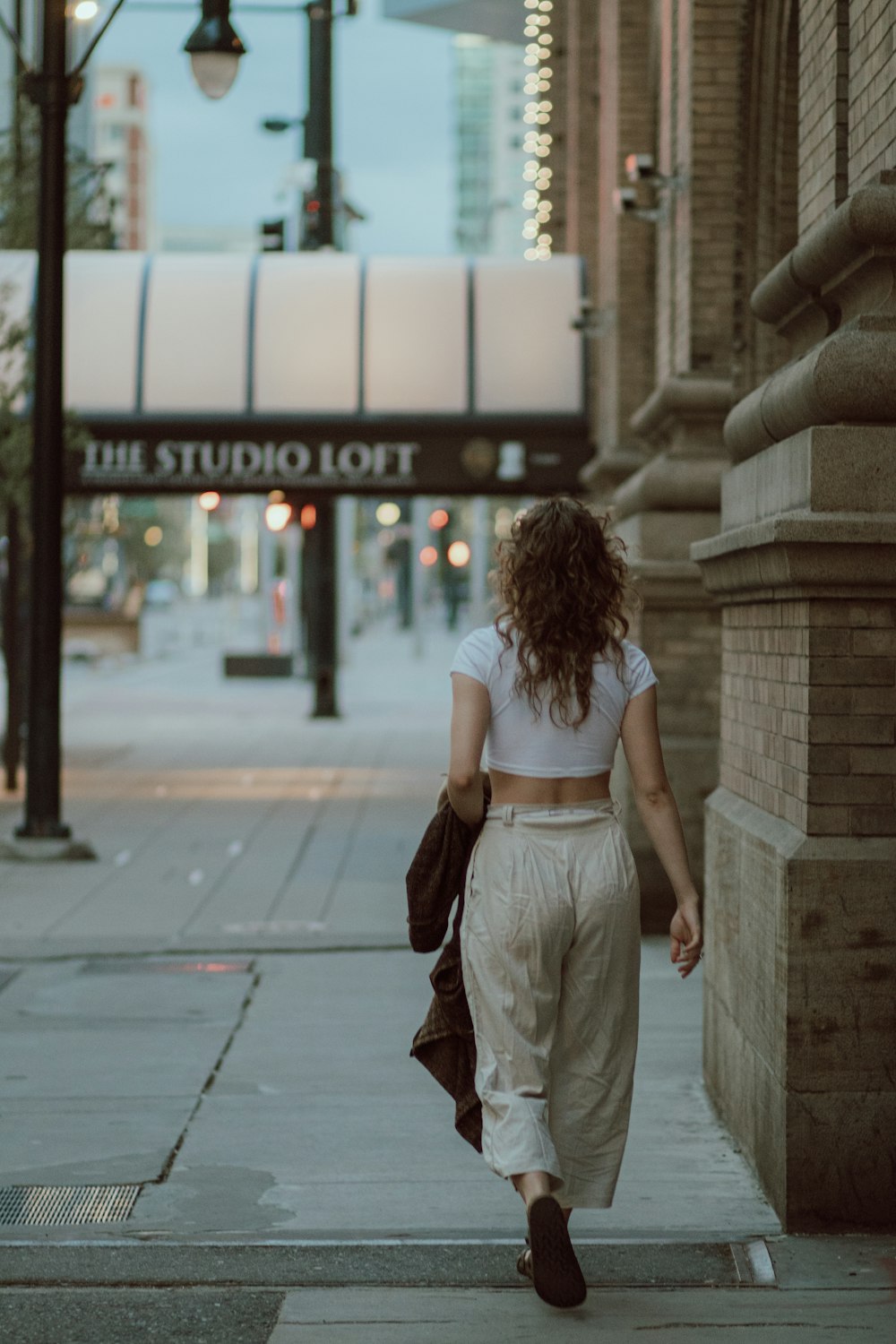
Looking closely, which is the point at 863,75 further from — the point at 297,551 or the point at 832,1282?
the point at 297,551

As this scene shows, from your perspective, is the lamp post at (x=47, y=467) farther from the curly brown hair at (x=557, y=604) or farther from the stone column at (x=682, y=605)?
the curly brown hair at (x=557, y=604)

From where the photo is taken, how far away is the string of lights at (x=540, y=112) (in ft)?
62.5

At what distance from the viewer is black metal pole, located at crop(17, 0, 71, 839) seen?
12.2 m

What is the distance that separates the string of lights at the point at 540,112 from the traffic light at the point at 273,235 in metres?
3.27

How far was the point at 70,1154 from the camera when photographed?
574cm

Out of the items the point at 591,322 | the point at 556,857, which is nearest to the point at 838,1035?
the point at 556,857

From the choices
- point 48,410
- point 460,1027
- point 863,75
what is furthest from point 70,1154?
point 48,410

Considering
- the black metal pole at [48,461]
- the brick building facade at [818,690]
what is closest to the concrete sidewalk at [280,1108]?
the brick building facade at [818,690]

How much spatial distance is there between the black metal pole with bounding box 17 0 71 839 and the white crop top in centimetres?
821

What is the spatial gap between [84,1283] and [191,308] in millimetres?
14979

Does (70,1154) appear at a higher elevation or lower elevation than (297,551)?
lower

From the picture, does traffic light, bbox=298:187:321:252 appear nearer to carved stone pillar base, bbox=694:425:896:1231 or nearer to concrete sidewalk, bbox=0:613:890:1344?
concrete sidewalk, bbox=0:613:890:1344

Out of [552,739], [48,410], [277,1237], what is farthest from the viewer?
[48,410]

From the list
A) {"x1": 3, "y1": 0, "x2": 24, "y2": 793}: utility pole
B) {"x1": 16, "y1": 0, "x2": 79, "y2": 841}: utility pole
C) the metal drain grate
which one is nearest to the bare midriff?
the metal drain grate
